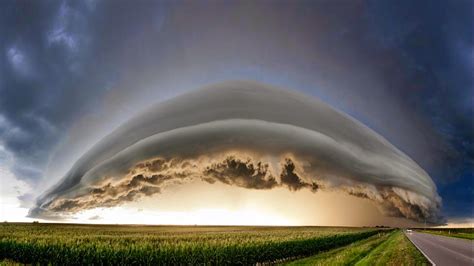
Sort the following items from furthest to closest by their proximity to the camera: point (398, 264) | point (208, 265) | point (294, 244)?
point (294, 244)
point (398, 264)
point (208, 265)

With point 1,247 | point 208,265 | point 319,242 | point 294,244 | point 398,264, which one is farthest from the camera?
point 319,242

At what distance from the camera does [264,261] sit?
30.0 m

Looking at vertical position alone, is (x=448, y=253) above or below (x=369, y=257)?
above

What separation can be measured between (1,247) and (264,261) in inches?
774

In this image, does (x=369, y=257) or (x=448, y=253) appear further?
(x=448, y=253)

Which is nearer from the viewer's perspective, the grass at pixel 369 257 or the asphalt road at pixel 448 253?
the asphalt road at pixel 448 253

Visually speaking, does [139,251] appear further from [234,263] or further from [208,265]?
[234,263]

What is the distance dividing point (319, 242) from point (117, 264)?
1056 inches

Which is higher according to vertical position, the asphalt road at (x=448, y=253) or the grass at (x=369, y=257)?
the asphalt road at (x=448, y=253)

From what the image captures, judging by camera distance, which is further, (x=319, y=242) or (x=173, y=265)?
(x=319, y=242)

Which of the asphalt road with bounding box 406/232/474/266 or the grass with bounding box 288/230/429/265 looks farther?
the grass with bounding box 288/230/429/265

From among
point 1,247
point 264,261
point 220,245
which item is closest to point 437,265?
point 264,261

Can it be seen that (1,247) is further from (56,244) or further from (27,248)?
(56,244)

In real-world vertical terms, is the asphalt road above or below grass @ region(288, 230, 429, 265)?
above
